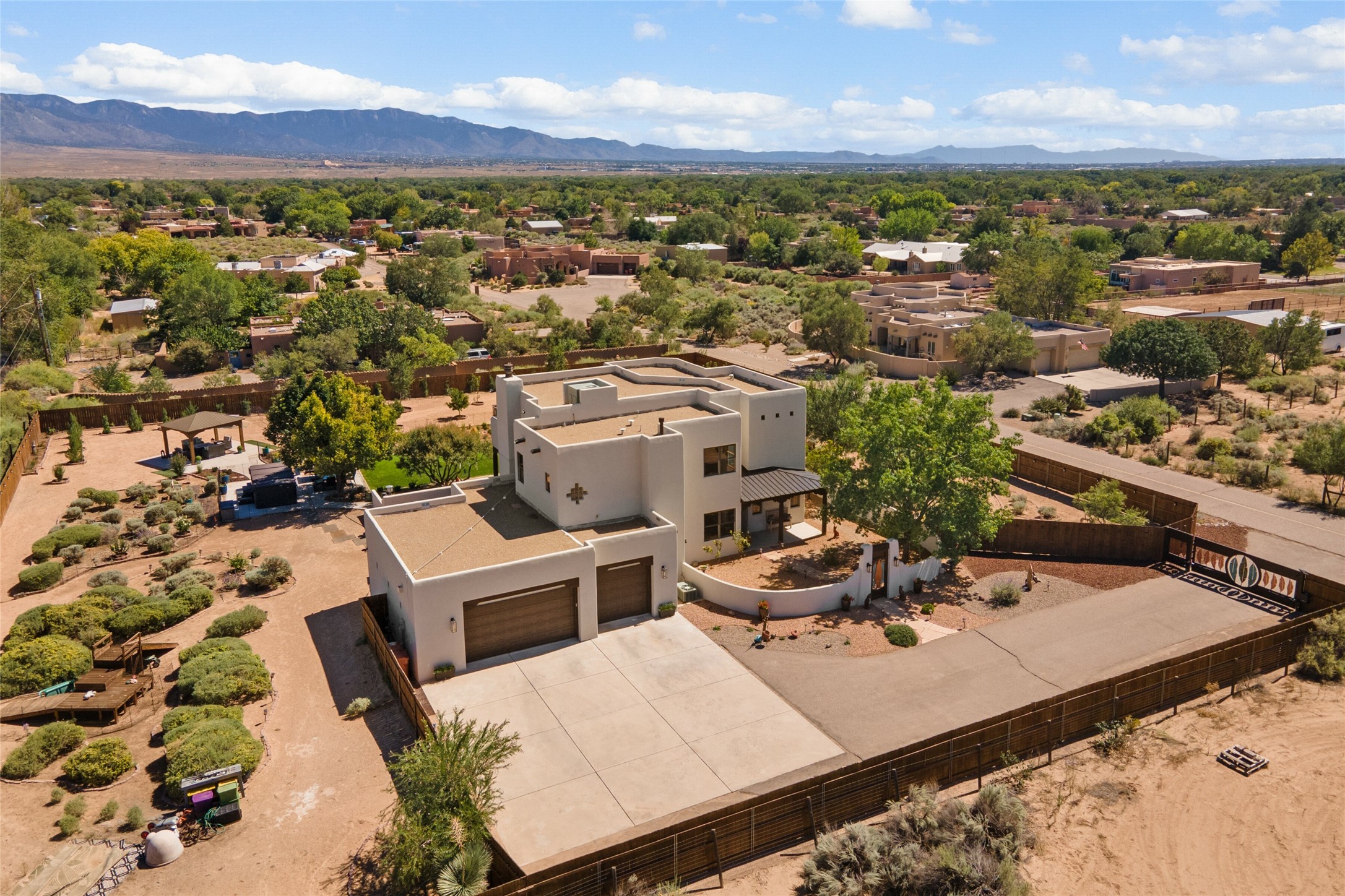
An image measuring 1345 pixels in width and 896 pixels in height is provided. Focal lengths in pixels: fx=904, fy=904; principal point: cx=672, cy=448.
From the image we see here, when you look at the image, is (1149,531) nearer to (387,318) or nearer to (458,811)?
(458,811)

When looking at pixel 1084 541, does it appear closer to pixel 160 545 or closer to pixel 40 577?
pixel 160 545

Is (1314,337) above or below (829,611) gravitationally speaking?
above

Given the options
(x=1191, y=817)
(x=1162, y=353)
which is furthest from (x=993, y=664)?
(x=1162, y=353)

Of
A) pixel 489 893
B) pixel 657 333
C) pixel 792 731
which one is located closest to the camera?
pixel 489 893

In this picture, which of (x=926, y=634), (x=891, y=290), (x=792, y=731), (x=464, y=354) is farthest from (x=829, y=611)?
(x=891, y=290)

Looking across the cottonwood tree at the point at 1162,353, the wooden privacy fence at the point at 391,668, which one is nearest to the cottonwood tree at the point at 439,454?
the wooden privacy fence at the point at 391,668

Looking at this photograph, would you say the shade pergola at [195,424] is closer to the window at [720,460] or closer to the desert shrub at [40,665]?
the desert shrub at [40,665]
